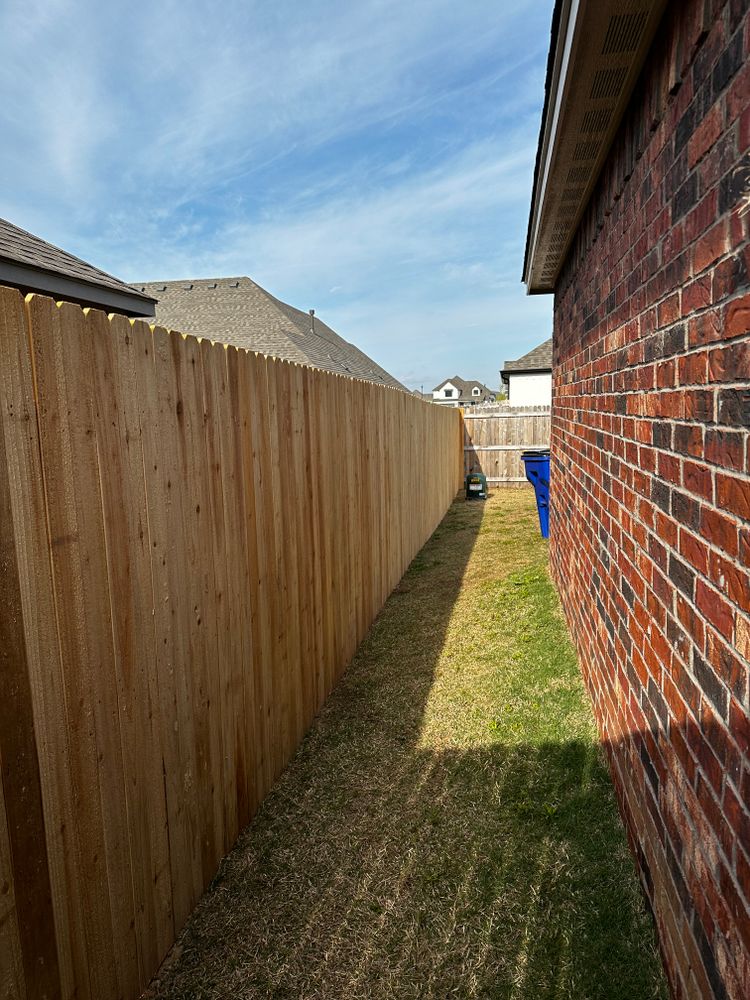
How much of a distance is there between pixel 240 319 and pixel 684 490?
20.6 metres

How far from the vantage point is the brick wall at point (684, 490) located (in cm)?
140

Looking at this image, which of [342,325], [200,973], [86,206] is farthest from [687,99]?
[342,325]

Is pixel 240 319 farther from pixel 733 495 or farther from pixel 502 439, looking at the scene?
pixel 733 495

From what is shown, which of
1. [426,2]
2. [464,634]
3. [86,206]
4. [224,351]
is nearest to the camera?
[224,351]

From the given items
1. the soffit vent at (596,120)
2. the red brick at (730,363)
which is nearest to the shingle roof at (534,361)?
the soffit vent at (596,120)

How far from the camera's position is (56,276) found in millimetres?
5723

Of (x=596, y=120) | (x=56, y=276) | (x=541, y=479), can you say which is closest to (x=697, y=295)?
(x=596, y=120)

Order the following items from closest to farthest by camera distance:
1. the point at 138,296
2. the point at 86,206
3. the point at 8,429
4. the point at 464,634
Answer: the point at 8,429
the point at 464,634
the point at 138,296
the point at 86,206

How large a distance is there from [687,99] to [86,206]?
23226 millimetres

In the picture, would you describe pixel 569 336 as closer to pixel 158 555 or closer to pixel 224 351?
pixel 224 351

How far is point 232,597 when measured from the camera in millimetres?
2621

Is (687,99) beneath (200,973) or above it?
above

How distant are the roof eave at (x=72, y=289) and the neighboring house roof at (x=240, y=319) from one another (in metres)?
11.2

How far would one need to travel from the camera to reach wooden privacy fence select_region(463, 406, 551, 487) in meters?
16.8
